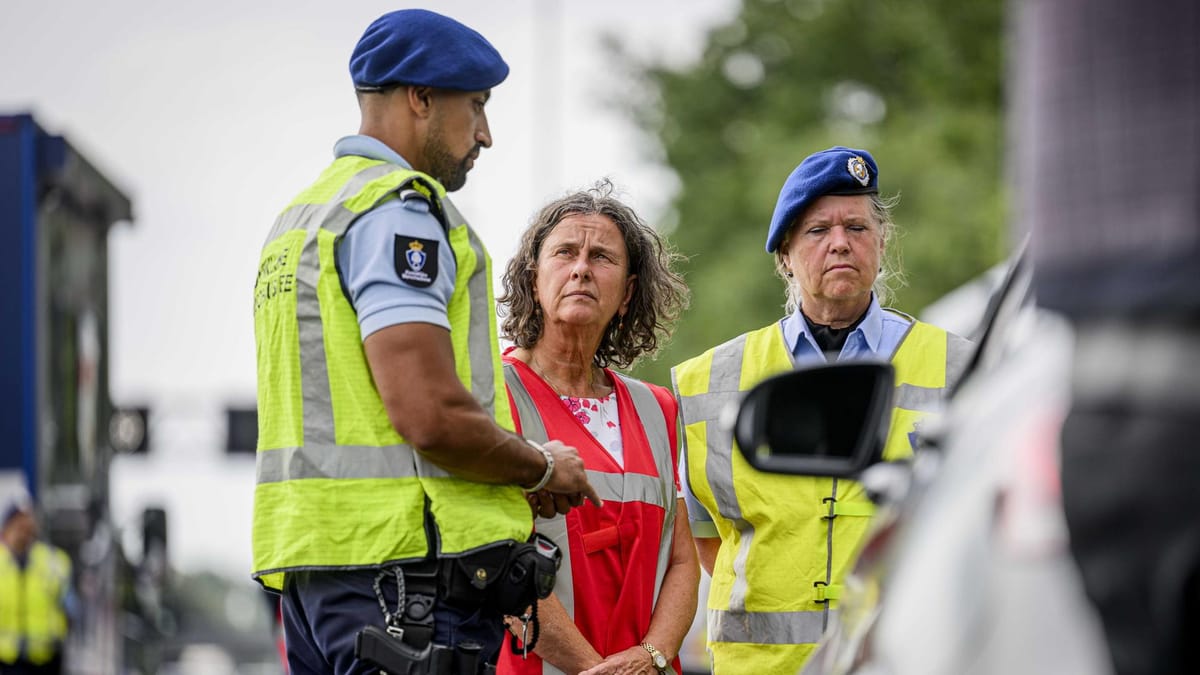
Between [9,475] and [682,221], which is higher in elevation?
[682,221]

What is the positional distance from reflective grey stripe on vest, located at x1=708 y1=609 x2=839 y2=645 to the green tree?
21.9 meters

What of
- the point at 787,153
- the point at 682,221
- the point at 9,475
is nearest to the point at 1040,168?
the point at 9,475

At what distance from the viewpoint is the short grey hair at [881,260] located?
4734 mm

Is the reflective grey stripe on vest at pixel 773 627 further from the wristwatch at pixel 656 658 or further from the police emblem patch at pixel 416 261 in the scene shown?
the police emblem patch at pixel 416 261

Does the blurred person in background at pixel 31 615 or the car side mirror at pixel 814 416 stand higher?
the car side mirror at pixel 814 416

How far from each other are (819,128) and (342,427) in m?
29.9

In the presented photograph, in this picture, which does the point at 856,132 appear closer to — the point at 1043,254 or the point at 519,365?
the point at 519,365

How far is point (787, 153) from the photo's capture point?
99.9ft

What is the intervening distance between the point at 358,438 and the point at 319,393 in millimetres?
121

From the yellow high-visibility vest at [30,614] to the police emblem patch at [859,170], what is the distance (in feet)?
29.1

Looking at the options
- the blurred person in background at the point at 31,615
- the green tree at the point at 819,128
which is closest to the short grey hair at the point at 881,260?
the blurred person in background at the point at 31,615

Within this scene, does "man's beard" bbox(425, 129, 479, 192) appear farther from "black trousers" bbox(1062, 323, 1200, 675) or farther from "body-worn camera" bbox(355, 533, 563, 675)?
"black trousers" bbox(1062, 323, 1200, 675)

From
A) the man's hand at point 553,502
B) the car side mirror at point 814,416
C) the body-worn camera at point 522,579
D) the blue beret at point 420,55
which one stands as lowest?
the body-worn camera at point 522,579

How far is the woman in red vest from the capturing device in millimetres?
4402
